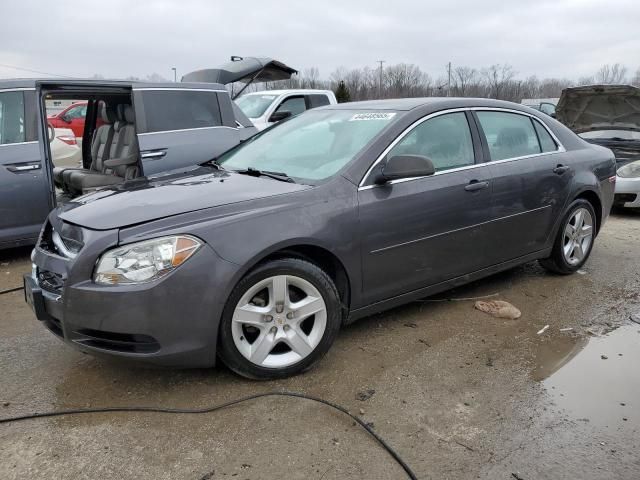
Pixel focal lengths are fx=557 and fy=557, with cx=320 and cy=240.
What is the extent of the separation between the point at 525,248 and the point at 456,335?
3.79ft

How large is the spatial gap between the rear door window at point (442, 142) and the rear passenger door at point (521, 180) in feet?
0.64

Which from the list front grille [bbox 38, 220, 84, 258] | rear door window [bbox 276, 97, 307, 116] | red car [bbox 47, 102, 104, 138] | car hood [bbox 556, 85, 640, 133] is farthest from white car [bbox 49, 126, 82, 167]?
car hood [bbox 556, 85, 640, 133]

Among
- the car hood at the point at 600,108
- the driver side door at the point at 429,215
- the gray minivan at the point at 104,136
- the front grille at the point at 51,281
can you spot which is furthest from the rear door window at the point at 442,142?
the car hood at the point at 600,108

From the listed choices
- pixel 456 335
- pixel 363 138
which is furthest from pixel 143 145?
pixel 456 335

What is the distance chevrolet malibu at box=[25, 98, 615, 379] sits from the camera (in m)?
2.70

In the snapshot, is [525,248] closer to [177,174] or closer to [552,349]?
[552,349]

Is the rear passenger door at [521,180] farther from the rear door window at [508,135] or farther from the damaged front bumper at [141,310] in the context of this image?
the damaged front bumper at [141,310]

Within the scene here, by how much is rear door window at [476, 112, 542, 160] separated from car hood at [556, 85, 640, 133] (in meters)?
5.34

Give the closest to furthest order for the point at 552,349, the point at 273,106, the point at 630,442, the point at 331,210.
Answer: the point at 630,442 < the point at 331,210 < the point at 552,349 < the point at 273,106

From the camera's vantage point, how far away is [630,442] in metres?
2.57

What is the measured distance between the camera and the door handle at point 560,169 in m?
4.54

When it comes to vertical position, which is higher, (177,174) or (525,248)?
(177,174)

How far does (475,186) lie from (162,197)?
2126mm

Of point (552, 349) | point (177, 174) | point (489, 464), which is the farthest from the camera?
point (177, 174)
